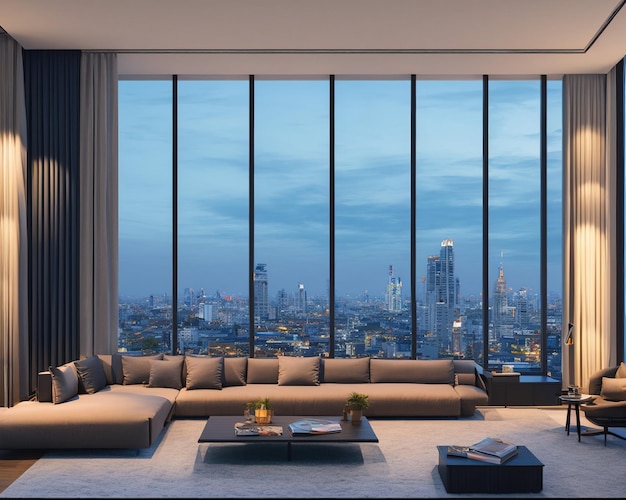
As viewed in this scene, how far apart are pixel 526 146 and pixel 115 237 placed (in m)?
4.73

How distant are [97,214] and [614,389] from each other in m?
5.58

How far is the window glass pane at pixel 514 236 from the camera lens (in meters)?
8.73

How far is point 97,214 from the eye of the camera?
8.36m

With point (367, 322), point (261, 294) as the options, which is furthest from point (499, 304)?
point (261, 294)

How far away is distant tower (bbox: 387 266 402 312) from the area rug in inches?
70.0

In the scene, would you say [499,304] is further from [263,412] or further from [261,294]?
[263,412]

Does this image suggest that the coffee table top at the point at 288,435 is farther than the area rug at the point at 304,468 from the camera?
Yes

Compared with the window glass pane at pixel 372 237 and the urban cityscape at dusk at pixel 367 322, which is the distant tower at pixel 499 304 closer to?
the urban cityscape at dusk at pixel 367 322

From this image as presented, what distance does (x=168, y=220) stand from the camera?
8656 millimetres

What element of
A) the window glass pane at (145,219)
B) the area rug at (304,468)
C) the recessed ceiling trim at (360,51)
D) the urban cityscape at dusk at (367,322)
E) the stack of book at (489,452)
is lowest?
the area rug at (304,468)

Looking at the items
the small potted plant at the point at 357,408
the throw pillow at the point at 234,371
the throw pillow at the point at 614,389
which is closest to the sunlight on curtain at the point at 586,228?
the throw pillow at the point at 614,389

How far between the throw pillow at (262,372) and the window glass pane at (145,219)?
1.09m

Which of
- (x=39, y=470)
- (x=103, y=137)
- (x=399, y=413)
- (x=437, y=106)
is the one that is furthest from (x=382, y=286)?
(x=39, y=470)

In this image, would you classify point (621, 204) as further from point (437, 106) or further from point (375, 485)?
point (375, 485)
